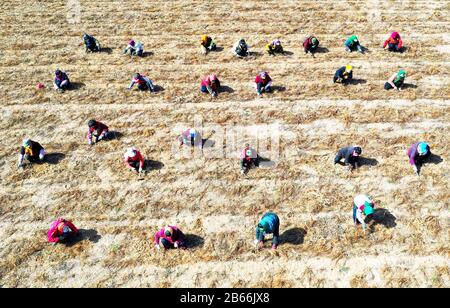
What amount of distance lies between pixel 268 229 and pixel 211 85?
22.5 feet

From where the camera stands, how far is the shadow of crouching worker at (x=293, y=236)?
9750mm

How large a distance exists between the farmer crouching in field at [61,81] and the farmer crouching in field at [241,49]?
7.33m

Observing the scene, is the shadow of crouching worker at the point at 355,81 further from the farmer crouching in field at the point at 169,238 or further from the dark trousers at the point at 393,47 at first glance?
the farmer crouching in field at the point at 169,238

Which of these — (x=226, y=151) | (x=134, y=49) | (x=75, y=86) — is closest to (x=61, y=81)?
(x=75, y=86)

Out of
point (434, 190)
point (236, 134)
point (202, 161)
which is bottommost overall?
point (434, 190)

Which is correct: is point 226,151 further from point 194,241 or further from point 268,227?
→ point 268,227

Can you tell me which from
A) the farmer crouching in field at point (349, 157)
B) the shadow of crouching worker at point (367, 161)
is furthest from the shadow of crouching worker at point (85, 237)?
the shadow of crouching worker at point (367, 161)

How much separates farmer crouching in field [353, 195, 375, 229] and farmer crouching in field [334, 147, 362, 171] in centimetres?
157

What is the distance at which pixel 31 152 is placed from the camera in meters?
11.6

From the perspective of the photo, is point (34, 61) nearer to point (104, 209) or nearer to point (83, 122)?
point (83, 122)

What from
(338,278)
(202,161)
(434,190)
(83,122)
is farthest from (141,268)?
(434,190)

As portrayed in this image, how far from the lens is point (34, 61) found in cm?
1599

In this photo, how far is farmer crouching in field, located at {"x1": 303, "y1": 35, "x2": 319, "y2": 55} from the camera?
15.5 m
